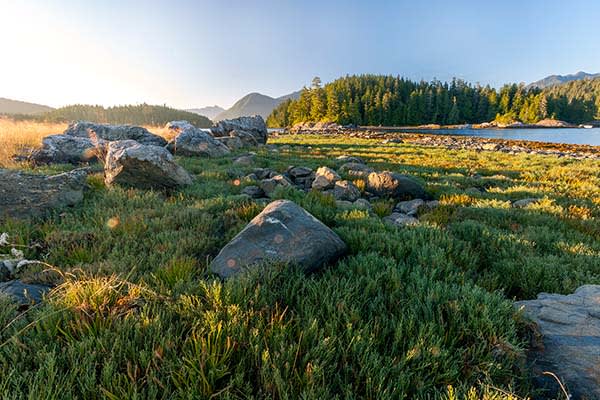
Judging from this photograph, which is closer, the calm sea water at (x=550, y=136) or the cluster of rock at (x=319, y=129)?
the calm sea water at (x=550, y=136)

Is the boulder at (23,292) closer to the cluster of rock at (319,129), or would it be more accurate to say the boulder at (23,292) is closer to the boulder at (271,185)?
the boulder at (271,185)

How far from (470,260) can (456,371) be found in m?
2.55

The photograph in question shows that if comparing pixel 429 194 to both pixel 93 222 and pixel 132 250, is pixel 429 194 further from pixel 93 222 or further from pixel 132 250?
pixel 93 222

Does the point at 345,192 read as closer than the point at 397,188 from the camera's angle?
Yes

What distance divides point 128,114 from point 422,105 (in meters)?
107

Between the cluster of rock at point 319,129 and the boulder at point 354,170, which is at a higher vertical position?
the cluster of rock at point 319,129

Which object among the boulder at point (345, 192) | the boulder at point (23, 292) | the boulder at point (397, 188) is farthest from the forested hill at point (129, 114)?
the boulder at point (23, 292)

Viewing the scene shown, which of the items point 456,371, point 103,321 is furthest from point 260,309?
point 456,371

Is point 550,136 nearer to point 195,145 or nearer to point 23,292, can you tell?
point 195,145

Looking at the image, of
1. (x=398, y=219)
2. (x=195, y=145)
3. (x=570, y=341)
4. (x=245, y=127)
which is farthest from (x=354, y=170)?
(x=245, y=127)

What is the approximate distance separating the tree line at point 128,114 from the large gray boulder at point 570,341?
67377 millimetres

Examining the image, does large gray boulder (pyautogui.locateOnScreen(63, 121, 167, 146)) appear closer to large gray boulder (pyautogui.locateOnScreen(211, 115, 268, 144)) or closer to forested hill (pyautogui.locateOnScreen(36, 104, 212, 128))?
large gray boulder (pyautogui.locateOnScreen(211, 115, 268, 144))

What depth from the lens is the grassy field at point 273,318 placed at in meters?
1.81

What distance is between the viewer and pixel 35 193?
5402mm
